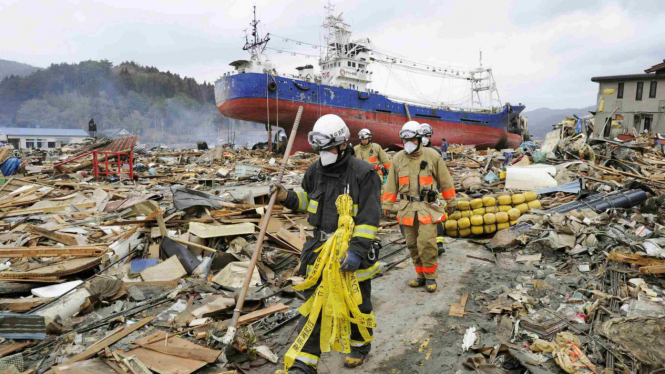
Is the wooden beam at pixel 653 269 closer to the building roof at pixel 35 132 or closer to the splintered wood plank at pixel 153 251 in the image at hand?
the splintered wood plank at pixel 153 251

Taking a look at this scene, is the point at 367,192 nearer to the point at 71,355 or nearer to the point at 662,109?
the point at 71,355

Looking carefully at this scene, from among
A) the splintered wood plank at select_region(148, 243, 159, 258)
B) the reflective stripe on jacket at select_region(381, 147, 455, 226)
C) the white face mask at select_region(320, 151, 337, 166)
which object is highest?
the white face mask at select_region(320, 151, 337, 166)

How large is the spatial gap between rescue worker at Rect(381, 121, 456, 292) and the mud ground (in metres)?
0.31

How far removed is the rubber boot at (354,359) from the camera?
303 cm

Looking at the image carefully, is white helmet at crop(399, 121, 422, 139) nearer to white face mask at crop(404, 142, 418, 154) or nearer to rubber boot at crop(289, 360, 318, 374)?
white face mask at crop(404, 142, 418, 154)

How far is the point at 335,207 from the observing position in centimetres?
289

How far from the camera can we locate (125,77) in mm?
74938

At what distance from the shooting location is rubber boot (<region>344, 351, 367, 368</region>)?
3.03m

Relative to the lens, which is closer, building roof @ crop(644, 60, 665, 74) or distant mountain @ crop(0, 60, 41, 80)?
building roof @ crop(644, 60, 665, 74)

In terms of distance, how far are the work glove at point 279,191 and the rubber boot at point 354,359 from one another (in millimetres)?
1351

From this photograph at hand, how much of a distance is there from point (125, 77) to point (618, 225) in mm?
85458

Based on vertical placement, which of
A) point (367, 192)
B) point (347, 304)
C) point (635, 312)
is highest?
point (367, 192)

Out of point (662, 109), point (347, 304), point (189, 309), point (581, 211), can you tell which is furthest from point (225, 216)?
point (662, 109)

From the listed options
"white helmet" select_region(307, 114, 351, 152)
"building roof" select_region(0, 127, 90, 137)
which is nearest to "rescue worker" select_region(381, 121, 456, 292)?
"white helmet" select_region(307, 114, 351, 152)
